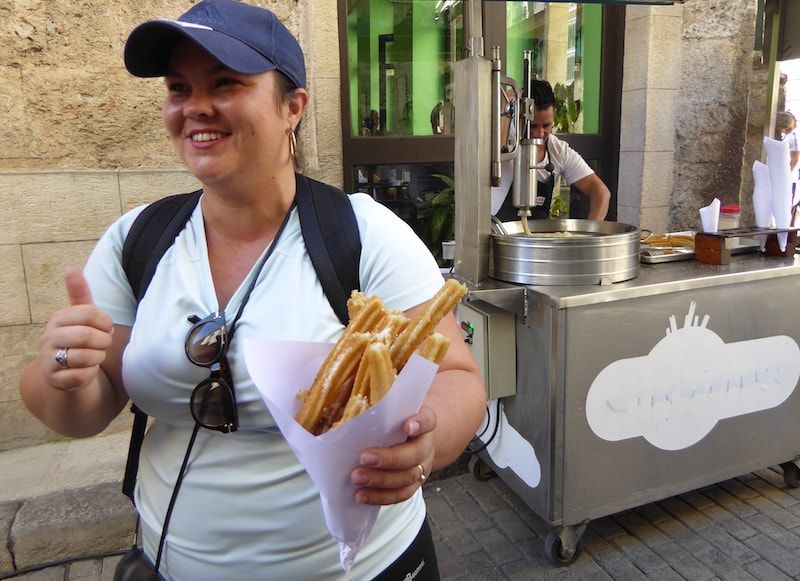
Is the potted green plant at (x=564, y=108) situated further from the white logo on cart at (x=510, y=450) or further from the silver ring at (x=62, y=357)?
the silver ring at (x=62, y=357)

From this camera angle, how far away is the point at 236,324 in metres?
1.34

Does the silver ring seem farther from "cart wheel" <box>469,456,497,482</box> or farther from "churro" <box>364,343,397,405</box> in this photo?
"cart wheel" <box>469,456,497,482</box>

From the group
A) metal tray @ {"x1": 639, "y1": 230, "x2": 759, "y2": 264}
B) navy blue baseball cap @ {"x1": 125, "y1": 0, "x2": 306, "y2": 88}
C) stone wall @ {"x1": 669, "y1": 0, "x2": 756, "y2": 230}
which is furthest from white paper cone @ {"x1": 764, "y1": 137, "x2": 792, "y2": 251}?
navy blue baseball cap @ {"x1": 125, "y1": 0, "x2": 306, "y2": 88}

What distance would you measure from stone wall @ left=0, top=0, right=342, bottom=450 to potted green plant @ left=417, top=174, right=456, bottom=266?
1.83 meters

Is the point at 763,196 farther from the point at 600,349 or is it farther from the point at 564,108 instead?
the point at 564,108

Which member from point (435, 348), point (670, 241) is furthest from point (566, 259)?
point (435, 348)

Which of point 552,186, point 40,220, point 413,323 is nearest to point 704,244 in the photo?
point 552,186

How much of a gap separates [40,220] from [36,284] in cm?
38

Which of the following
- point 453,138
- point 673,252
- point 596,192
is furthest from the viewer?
point 453,138

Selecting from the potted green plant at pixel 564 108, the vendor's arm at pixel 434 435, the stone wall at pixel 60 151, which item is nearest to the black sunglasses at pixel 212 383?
the vendor's arm at pixel 434 435

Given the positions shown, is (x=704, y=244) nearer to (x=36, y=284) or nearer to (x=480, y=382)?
(x=480, y=382)

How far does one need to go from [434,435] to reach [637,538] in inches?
103

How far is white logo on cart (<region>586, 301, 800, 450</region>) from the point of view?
294 centimetres

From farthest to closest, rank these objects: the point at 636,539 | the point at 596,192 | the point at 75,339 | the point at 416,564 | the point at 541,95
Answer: the point at 596,192
the point at 541,95
the point at 636,539
the point at 416,564
the point at 75,339
